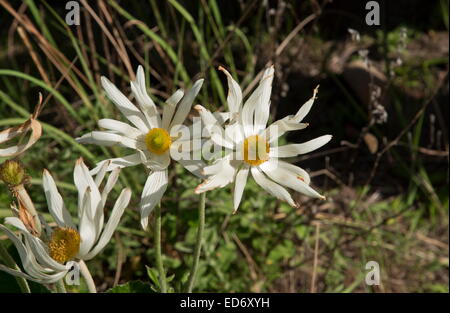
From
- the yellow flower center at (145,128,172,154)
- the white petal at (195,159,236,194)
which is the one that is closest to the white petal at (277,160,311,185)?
the white petal at (195,159,236,194)

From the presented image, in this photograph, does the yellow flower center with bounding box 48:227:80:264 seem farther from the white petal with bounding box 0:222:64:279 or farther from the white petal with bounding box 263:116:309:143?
the white petal with bounding box 263:116:309:143

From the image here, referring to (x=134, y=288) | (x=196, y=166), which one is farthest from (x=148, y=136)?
(x=134, y=288)

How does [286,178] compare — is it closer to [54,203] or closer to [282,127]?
[282,127]

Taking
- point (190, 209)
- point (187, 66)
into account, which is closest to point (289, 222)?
point (190, 209)

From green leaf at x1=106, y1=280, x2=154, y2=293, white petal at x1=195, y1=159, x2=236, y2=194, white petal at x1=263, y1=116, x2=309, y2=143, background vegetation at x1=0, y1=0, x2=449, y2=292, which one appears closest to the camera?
white petal at x1=195, y1=159, x2=236, y2=194

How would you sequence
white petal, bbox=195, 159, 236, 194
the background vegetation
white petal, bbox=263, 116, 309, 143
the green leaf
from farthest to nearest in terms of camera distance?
1. the background vegetation
2. the green leaf
3. white petal, bbox=263, 116, 309, 143
4. white petal, bbox=195, 159, 236, 194

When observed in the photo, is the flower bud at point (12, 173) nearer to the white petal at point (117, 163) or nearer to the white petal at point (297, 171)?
the white petal at point (117, 163)
